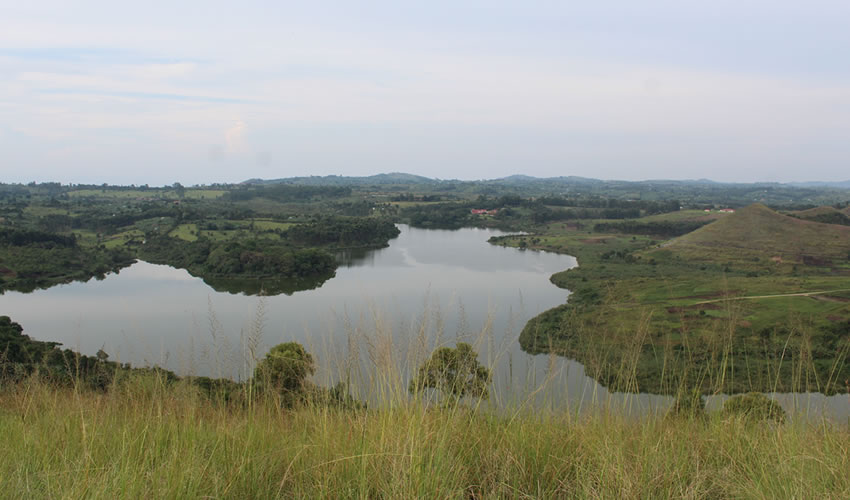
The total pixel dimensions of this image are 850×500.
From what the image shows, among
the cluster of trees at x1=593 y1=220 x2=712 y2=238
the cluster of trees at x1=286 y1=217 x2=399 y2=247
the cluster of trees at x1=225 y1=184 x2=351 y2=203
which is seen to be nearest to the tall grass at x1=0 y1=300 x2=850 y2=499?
the cluster of trees at x1=286 y1=217 x2=399 y2=247

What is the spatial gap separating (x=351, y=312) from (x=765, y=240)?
1694 inches

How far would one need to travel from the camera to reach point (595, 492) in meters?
1.67

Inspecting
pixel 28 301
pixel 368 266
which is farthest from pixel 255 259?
pixel 28 301

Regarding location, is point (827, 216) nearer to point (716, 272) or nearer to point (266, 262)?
point (716, 272)

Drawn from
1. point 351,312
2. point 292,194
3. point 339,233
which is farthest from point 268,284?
point 292,194

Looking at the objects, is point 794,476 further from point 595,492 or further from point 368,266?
point 368,266

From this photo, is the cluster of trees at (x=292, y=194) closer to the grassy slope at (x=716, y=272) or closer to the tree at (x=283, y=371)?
the grassy slope at (x=716, y=272)

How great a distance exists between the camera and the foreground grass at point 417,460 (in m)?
1.70

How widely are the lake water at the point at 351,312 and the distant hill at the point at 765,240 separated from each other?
12418mm

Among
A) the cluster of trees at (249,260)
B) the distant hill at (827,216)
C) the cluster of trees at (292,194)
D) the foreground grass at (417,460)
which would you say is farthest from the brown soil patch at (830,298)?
the cluster of trees at (292,194)

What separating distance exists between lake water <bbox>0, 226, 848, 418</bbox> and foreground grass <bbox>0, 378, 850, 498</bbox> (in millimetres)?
299

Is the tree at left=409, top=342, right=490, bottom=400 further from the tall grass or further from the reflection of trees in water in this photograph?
the reflection of trees in water

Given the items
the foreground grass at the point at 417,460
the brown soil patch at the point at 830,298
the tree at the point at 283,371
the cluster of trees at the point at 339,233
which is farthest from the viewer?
the cluster of trees at the point at 339,233

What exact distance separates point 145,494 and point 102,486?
0.50 feet
